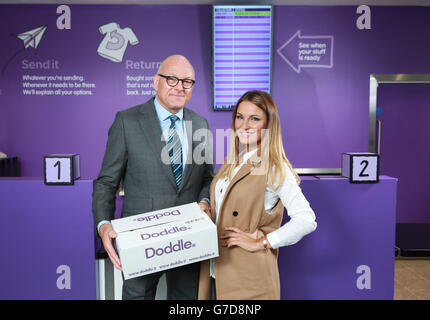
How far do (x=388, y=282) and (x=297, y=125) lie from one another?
2.05m

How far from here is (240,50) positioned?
11.5 ft

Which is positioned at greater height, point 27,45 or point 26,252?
point 27,45

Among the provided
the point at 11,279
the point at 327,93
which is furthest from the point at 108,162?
the point at 327,93

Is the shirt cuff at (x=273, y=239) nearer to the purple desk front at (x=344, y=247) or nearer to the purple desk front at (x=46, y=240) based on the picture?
the purple desk front at (x=344, y=247)

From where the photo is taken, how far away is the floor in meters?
2.89

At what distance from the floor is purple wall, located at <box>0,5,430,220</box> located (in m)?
1.27

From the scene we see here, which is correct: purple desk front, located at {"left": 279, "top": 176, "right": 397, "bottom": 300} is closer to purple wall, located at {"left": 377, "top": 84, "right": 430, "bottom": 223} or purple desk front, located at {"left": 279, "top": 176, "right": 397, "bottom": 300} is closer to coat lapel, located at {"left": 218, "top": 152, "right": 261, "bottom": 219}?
coat lapel, located at {"left": 218, "top": 152, "right": 261, "bottom": 219}

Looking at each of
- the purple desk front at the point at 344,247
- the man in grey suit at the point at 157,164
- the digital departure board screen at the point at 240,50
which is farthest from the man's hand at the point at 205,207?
the digital departure board screen at the point at 240,50

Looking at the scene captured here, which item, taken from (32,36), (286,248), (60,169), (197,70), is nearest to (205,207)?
(286,248)

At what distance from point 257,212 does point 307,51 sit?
2.89 metres

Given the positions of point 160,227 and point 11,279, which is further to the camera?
point 11,279

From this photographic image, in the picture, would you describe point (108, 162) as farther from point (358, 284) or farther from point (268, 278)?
point (358, 284)

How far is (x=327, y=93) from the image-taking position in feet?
12.6

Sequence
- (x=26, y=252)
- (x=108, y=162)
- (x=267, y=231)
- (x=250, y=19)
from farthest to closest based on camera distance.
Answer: (x=250, y=19) → (x=26, y=252) → (x=108, y=162) → (x=267, y=231)
